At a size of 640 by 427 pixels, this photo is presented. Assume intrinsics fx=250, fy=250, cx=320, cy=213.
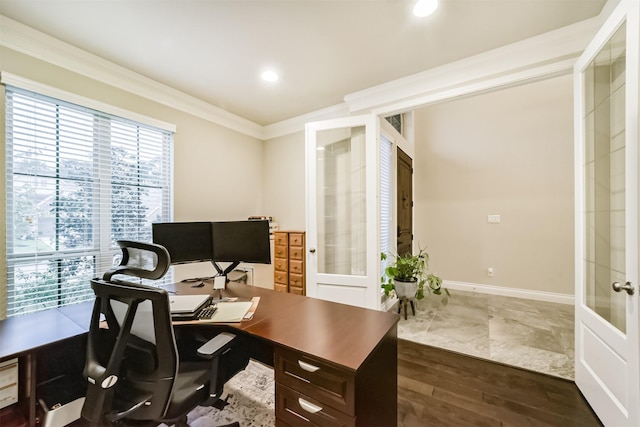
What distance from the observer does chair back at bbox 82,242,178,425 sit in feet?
3.34

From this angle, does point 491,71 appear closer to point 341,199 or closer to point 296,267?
point 341,199

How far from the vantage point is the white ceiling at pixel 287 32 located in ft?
5.55

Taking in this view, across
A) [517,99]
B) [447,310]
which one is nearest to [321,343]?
[447,310]

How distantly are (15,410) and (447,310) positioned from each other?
387 cm

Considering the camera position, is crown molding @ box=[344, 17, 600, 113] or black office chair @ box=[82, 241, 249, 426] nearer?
black office chair @ box=[82, 241, 249, 426]

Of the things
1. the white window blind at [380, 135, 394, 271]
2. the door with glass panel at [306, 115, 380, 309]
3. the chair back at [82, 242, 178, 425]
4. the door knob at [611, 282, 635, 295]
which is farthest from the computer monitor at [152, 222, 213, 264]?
the door knob at [611, 282, 635, 295]

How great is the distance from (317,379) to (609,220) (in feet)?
6.57

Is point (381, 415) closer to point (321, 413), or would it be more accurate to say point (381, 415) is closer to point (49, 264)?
point (321, 413)

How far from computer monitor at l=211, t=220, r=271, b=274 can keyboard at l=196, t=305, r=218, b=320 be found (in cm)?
47

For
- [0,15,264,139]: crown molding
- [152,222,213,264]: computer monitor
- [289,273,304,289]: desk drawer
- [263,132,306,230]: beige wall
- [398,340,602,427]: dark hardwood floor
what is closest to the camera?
[398,340,602,427]: dark hardwood floor

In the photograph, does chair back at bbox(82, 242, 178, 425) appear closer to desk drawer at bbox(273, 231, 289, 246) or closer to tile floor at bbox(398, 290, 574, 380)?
desk drawer at bbox(273, 231, 289, 246)

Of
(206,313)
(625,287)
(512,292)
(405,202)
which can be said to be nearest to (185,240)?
(206,313)

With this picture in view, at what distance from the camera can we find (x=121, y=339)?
1.03 metres

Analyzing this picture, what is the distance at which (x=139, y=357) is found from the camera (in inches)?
44.8
